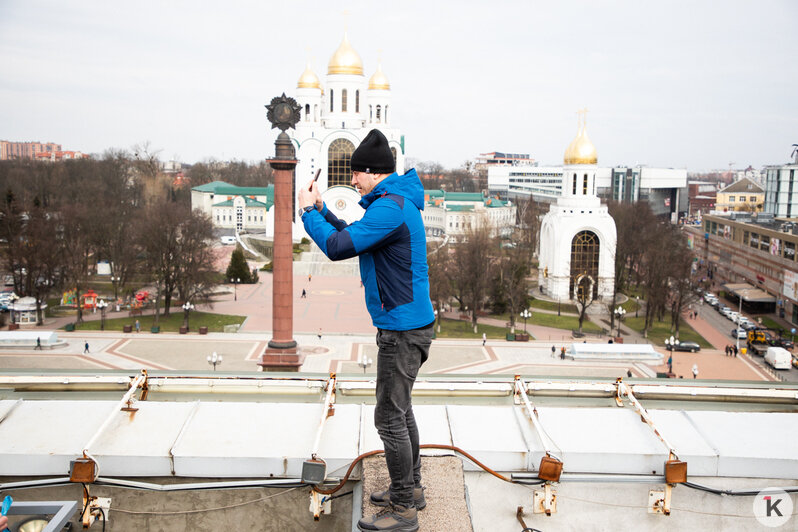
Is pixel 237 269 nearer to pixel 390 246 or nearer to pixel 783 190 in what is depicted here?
pixel 783 190

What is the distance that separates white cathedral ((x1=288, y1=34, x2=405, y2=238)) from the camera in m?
63.8

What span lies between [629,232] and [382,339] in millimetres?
56416

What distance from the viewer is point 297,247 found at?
5888cm

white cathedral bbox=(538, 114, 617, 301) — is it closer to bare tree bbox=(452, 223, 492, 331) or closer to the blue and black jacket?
bare tree bbox=(452, 223, 492, 331)

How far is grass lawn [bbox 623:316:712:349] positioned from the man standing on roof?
34648 millimetres

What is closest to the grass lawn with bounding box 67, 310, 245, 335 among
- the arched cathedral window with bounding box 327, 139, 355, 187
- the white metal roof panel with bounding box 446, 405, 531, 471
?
the arched cathedral window with bounding box 327, 139, 355, 187

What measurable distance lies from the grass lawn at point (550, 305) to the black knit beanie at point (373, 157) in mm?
41272

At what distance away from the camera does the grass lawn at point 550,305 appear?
148 feet

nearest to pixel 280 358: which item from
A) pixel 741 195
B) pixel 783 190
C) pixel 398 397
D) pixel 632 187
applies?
pixel 398 397

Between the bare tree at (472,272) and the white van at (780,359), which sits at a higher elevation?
the bare tree at (472,272)

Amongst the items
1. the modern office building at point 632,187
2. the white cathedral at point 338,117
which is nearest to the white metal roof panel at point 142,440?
the white cathedral at point 338,117

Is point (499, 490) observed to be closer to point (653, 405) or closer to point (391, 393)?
point (391, 393)

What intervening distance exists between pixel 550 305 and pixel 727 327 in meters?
10.1

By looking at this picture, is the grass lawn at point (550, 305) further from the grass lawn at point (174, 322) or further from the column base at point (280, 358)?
the column base at point (280, 358)
